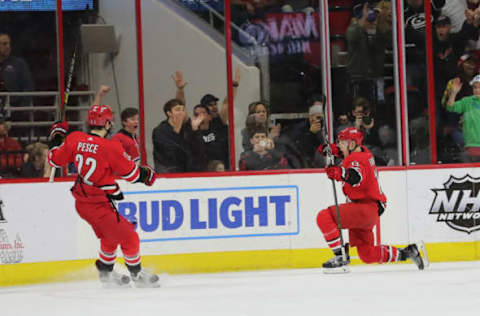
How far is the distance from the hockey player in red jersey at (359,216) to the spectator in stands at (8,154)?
244 cm

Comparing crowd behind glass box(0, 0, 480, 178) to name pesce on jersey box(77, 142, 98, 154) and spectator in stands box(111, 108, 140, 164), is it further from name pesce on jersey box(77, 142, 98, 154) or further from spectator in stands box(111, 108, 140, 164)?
name pesce on jersey box(77, 142, 98, 154)

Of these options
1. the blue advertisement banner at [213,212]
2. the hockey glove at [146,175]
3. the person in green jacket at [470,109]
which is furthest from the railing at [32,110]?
the person in green jacket at [470,109]

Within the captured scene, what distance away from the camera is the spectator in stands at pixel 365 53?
8375mm

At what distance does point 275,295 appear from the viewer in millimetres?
6316

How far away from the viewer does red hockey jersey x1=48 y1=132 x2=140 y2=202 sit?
6.87 m

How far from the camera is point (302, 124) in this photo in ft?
27.2

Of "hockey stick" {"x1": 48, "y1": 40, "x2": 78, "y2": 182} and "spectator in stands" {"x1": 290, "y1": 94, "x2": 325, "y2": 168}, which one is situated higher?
"hockey stick" {"x1": 48, "y1": 40, "x2": 78, "y2": 182}

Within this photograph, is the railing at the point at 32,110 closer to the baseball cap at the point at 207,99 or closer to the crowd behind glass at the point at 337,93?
the crowd behind glass at the point at 337,93

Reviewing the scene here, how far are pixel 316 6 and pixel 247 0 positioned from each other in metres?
0.61

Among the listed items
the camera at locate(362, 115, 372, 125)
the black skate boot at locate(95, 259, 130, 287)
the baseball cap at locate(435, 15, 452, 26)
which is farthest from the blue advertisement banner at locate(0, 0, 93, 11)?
the baseball cap at locate(435, 15, 452, 26)

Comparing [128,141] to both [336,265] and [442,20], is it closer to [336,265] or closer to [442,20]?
[336,265]

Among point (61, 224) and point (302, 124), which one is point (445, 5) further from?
point (61, 224)

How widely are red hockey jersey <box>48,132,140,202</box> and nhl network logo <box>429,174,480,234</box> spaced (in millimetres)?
2841

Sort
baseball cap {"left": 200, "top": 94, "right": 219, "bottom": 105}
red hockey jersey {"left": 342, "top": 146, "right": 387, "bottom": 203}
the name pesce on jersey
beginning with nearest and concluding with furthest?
the name pesce on jersey < red hockey jersey {"left": 342, "top": 146, "right": 387, "bottom": 203} < baseball cap {"left": 200, "top": 94, "right": 219, "bottom": 105}
